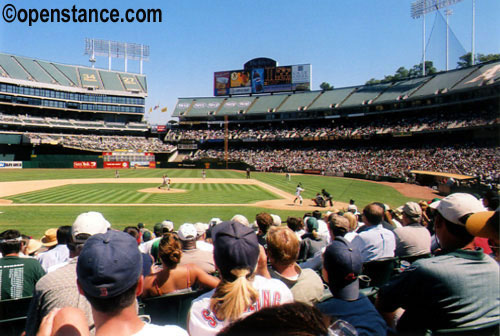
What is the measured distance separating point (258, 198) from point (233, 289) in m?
26.2

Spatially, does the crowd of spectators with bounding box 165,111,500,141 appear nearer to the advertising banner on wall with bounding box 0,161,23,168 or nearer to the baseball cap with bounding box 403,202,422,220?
the advertising banner on wall with bounding box 0,161,23,168

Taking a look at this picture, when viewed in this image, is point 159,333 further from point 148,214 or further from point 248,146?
point 248,146

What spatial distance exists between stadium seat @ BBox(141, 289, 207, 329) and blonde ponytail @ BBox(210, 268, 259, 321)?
145cm

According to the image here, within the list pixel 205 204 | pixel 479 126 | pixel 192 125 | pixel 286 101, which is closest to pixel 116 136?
pixel 192 125

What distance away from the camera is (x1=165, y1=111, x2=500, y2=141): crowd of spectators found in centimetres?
5028

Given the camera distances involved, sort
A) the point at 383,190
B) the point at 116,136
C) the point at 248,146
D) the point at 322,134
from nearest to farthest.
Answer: the point at 383,190
the point at 322,134
the point at 248,146
the point at 116,136

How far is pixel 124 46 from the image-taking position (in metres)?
96.2

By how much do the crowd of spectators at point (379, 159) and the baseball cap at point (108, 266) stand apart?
36500 mm

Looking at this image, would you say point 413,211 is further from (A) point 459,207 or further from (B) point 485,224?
(B) point 485,224

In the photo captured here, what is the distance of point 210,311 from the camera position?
2543 mm

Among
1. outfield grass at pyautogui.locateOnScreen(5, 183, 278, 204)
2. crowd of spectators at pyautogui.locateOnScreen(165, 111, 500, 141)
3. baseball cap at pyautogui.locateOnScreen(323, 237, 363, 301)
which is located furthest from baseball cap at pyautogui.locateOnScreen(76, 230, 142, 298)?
crowd of spectators at pyautogui.locateOnScreen(165, 111, 500, 141)

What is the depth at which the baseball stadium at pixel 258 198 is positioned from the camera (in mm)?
2588

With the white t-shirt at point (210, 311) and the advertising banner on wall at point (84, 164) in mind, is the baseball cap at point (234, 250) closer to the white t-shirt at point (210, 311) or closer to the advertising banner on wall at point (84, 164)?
the white t-shirt at point (210, 311)

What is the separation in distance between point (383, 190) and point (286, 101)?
166 feet
